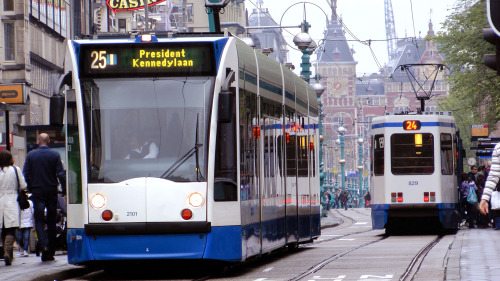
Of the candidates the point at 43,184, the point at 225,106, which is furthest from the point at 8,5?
the point at 225,106

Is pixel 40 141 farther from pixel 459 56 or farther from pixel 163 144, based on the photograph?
pixel 459 56

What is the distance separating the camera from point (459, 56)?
43125 mm

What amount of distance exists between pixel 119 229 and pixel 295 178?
527 cm

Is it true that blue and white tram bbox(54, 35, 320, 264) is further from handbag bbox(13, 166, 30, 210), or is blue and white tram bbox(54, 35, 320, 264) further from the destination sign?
handbag bbox(13, 166, 30, 210)

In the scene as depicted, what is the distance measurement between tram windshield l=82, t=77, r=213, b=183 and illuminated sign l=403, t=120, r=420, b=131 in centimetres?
1383

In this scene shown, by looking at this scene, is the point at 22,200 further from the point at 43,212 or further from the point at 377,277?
the point at 377,277

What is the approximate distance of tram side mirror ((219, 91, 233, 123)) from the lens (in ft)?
40.7

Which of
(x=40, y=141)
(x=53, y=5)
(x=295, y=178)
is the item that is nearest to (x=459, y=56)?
(x=53, y=5)

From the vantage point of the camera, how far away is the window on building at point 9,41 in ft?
126

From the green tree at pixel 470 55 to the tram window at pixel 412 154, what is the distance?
13985mm

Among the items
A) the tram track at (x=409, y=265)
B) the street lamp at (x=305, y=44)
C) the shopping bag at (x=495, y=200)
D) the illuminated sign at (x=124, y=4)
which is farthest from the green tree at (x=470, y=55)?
the shopping bag at (x=495, y=200)

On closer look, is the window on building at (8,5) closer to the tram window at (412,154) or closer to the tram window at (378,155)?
the tram window at (378,155)

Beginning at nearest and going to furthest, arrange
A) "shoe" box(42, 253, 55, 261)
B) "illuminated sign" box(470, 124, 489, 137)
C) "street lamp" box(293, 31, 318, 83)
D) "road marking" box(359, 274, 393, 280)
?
"road marking" box(359, 274, 393, 280) < "shoe" box(42, 253, 55, 261) < "street lamp" box(293, 31, 318, 83) < "illuminated sign" box(470, 124, 489, 137)

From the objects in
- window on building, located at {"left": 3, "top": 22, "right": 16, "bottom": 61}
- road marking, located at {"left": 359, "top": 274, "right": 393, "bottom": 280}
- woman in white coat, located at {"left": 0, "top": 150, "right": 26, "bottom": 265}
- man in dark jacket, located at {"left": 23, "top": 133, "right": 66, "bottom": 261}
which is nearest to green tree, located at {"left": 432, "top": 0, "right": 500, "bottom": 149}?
window on building, located at {"left": 3, "top": 22, "right": 16, "bottom": 61}
